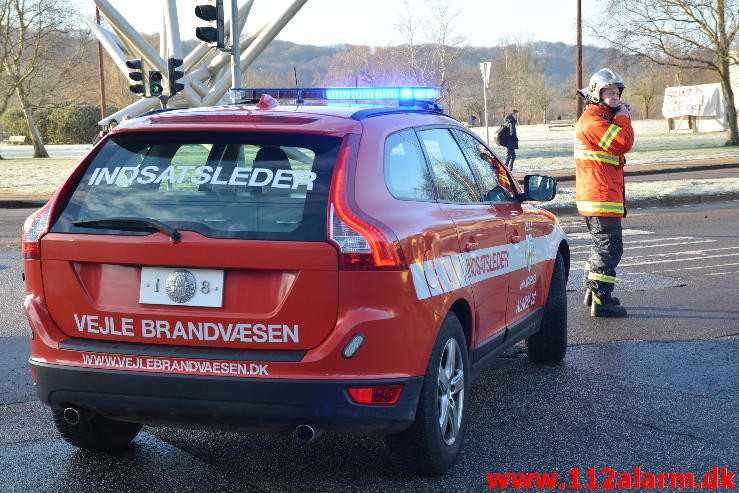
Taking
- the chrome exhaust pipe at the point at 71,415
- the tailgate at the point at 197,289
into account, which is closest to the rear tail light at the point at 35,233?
the tailgate at the point at 197,289

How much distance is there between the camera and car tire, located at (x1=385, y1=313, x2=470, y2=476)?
4207 millimetres

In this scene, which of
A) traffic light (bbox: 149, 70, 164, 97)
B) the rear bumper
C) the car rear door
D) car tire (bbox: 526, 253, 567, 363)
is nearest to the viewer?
the rear bumper

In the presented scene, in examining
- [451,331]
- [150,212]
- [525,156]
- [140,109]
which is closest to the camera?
[150,212]

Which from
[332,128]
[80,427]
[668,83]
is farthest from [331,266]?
[668,83]

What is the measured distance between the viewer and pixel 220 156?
4227 mm

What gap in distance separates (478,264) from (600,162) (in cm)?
354

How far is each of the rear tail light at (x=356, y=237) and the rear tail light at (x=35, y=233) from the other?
127 centimetres

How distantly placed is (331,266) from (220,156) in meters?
0.74

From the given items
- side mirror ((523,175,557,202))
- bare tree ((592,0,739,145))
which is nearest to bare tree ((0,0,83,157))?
bare tree ((592,0,739,145))

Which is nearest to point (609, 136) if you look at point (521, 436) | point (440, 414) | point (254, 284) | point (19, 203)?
point (521, 436)

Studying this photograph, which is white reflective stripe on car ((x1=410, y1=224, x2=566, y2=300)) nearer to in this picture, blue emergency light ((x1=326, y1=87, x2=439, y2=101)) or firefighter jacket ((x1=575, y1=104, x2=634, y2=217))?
blue emergency light ((x1=326, y1=87, x2=439, y2=101))

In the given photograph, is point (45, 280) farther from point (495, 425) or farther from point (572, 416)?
point (572, 416)

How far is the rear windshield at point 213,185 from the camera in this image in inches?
157

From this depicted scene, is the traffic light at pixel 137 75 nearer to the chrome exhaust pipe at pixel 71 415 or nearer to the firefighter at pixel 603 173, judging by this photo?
the firefighter at pixel 603 173
